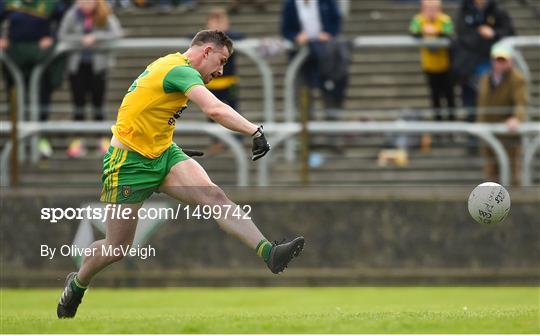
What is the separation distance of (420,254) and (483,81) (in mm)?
2402

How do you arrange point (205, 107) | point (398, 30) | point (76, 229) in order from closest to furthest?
point (205, 107)
point (76, 229)
point (398, 30)

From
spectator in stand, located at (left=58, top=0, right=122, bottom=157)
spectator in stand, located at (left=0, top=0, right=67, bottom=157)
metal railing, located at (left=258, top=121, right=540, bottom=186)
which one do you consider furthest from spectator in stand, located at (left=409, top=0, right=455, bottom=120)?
spectator in stand, located at (left=0, top=0, right=67, bottom=157)

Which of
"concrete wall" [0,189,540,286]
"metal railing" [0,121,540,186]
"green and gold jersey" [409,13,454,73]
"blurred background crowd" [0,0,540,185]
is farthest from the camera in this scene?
"green and gold jersey" [409,13,454,73]

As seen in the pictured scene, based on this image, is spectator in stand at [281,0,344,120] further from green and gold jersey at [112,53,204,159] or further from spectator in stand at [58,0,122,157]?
green and gold jersey at [112,53,204,159]

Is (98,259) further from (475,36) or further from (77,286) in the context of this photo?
(475,36)

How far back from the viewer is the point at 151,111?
1196 cm

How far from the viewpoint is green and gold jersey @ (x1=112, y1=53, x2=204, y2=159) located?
39.0 feet

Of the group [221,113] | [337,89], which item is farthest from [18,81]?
[221,113]

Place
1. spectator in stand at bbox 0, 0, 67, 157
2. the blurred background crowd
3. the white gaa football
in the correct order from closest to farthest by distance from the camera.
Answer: the white gaa football → the blurred background crowd → spectator in stand at bbox 0, 0, 67, 157

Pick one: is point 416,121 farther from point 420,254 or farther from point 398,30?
point 398,30

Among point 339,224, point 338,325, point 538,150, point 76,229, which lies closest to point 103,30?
point 76,229

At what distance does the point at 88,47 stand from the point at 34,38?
0.75 metres

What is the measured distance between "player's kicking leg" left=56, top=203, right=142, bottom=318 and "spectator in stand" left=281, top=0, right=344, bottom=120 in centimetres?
647

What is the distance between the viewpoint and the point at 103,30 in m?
18.8
